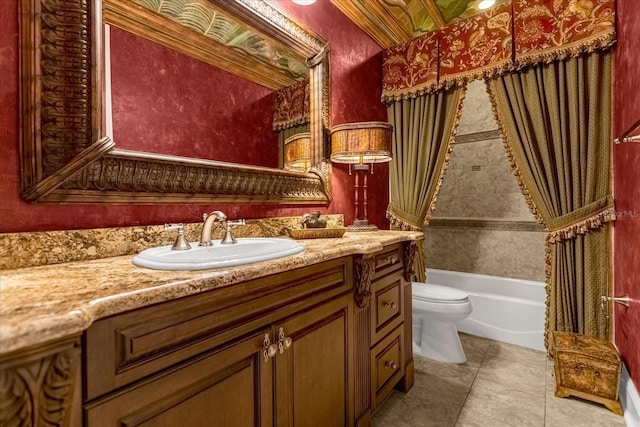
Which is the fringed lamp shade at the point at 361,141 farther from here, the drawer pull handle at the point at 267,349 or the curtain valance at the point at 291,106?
the drawer pull handle at the point at 267,349

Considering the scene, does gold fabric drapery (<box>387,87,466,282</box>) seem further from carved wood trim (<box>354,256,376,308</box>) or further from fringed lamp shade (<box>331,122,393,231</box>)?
carved wood trim (<box>354,256,376,308</box>)

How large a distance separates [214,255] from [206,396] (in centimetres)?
47

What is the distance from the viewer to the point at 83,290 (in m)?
0.60

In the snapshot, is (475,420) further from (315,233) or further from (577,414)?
(315,233)

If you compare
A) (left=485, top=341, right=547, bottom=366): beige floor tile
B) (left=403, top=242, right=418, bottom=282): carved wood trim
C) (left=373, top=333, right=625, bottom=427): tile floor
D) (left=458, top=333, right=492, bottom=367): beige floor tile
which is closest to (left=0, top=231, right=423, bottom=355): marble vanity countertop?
(left=403, top=242, right=418, bottom=282): carved wood trim

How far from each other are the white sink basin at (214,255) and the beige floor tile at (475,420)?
1327 mm

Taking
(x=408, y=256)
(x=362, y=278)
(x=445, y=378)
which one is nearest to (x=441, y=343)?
(x=445, y=378)

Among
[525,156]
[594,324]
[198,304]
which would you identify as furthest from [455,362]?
[198,304]

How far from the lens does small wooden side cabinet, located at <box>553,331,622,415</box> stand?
5.32 ft

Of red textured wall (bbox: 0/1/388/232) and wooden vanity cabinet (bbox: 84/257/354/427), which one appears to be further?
red textured wall (bbox: 0/1/388/232)

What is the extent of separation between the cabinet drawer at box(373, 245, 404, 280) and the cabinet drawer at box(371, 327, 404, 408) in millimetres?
349

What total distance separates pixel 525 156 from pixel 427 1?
144cm

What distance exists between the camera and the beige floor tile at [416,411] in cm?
156

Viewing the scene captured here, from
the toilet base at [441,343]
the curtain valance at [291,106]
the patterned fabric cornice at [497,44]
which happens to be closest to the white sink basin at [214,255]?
the curtain valance at [291,106]
